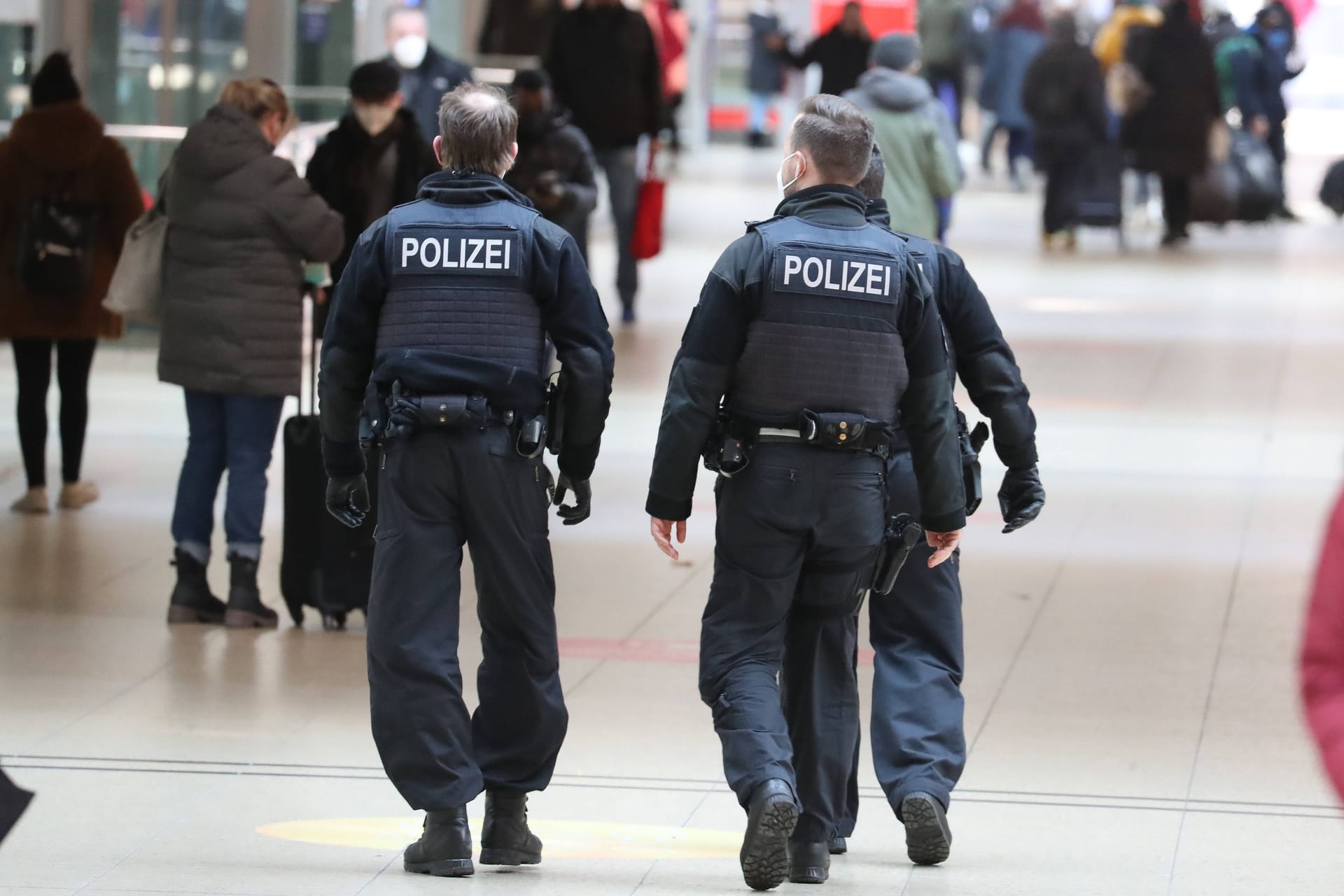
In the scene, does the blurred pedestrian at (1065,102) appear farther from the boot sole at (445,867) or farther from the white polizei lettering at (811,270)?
the boot sole at (445,867)

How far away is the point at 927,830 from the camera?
5027 millimetres

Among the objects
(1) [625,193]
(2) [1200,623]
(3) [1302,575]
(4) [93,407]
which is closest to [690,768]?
(2) [1200,623]

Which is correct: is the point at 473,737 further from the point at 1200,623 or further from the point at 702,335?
the point at 1200,623

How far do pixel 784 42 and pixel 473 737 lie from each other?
17496 millimetres

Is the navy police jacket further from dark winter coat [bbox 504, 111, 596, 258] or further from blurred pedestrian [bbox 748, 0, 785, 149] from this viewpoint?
blurred pedestrian [bbox 748, 0, 785, 149]

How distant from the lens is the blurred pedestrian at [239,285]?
287 inches

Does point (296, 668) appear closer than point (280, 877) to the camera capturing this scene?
No

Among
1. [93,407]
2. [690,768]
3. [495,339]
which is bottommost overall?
[93,407]

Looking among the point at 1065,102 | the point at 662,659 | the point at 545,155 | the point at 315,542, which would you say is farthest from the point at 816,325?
the point at 1065,102

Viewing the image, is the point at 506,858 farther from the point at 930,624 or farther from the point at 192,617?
the point at 192,617

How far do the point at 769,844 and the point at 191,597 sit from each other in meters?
3.39

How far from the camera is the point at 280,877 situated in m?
4.82

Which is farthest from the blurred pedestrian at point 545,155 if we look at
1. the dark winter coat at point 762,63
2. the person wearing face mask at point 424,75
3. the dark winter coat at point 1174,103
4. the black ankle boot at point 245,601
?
the dark winter coat at point 762,63

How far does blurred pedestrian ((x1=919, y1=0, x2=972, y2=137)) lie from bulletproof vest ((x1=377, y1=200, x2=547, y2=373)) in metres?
19.9
